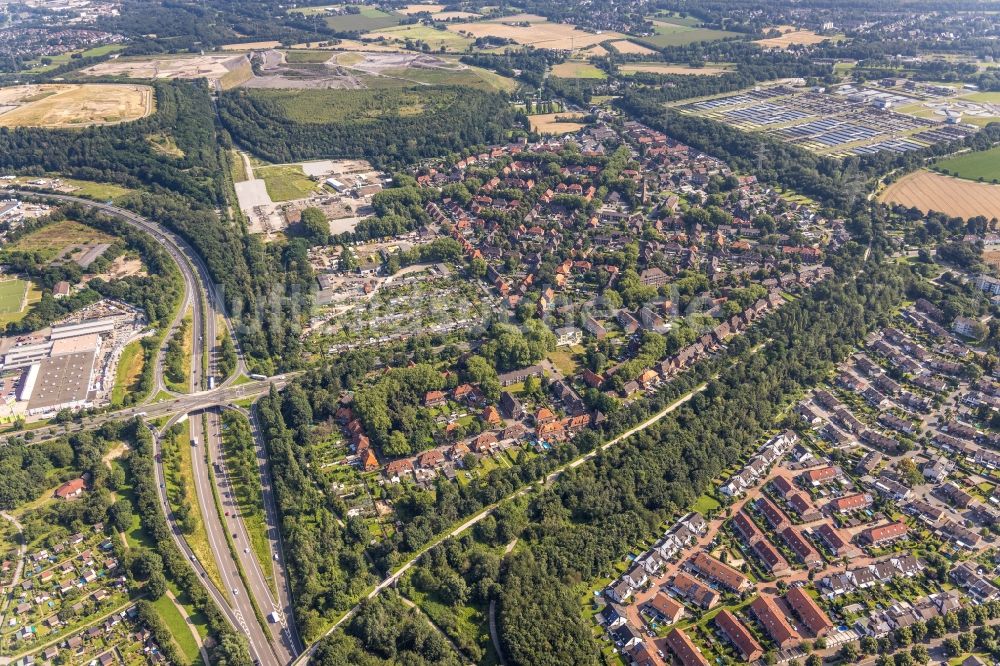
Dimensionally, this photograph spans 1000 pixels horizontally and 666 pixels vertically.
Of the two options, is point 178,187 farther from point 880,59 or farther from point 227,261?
point 880,59

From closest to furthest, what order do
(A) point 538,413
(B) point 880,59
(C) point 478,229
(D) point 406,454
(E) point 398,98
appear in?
1. (D) point 406,454
2. (A) point 538,413
3. (C) point 478,229
4. (E) point 398,98
5. (B) point 880,59

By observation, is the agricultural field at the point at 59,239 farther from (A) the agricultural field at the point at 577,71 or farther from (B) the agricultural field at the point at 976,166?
(B) the agricultural field at the point at 976,166

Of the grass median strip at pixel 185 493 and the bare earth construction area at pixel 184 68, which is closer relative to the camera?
the grass median strip at pixel 185 493

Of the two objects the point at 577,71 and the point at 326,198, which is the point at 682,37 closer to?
the point at 577,71

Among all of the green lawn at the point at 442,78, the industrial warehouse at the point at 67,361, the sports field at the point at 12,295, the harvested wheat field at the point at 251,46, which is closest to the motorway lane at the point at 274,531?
the industrial warehouse at the point at 67,361

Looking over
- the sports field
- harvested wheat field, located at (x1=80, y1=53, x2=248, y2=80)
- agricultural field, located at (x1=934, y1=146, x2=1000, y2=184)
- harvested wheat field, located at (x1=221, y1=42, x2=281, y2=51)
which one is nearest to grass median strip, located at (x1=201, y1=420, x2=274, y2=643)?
the sports field

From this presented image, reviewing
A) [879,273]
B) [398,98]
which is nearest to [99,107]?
[398,98]

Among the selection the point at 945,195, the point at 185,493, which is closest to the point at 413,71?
the point at 945,195
